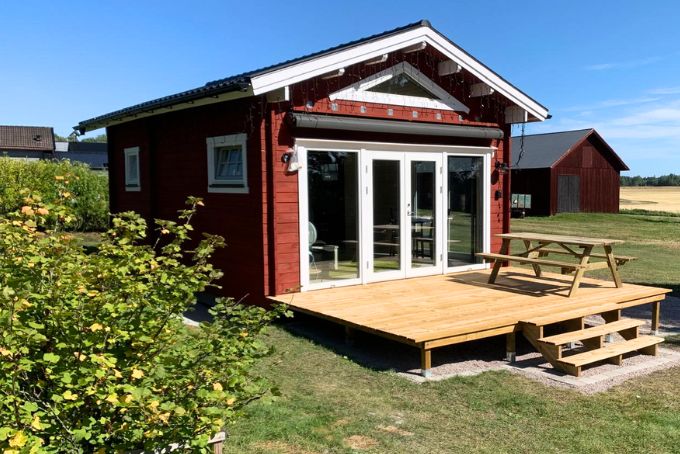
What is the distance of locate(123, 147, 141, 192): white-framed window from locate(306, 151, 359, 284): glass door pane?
4.73 meters

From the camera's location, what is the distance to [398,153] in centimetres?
841

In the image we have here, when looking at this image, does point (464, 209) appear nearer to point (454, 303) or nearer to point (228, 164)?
point (454, 303)

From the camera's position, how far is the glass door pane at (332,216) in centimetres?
779

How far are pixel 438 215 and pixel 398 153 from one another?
4.09ft

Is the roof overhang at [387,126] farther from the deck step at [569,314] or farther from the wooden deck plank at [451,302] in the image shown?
the deck step at [569,314]

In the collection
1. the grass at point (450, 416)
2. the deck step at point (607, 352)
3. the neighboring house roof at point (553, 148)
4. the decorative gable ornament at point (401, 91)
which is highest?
the neighboring house roof at point (553, 148)

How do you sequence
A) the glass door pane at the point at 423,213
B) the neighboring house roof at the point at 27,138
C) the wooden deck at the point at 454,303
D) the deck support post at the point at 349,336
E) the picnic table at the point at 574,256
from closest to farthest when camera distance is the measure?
the wooden deck at the point at 454,303, the deck support post at the point at 349,336, the picnic table at the point at 574,256, the glass door pane at the point at 423,213, the neighboring house roof at the point at 27,138

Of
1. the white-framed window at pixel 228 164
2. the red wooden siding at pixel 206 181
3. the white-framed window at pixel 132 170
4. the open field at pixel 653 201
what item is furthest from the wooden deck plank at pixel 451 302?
the open field at pixel 653 201

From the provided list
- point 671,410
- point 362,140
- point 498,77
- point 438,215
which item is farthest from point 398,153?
point 671,410

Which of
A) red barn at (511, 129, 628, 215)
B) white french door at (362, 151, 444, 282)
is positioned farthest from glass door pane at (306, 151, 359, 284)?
red barn at (511, 129, 628, 215)

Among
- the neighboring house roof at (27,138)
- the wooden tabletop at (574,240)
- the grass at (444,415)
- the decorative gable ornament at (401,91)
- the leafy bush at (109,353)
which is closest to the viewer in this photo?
the leafy bush at (109,353)

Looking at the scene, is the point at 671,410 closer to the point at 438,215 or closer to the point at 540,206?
the point at 438,215

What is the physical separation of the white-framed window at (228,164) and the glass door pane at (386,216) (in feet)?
5.94

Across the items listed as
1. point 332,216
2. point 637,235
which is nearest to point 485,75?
point 332,216
